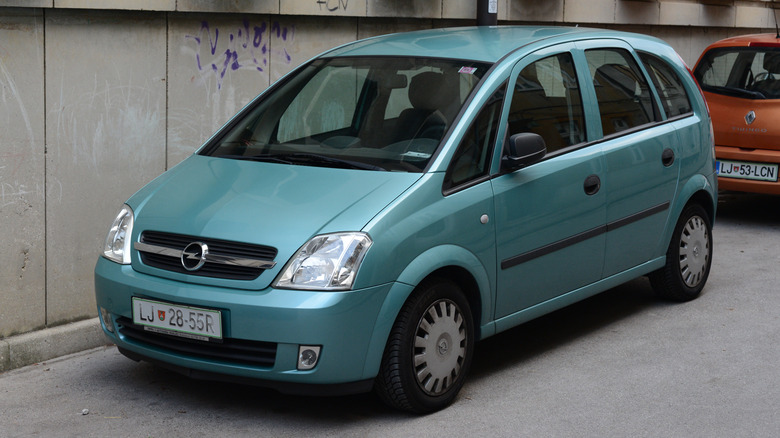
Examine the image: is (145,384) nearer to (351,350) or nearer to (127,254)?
(127,254)

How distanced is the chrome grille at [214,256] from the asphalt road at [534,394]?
0.72m

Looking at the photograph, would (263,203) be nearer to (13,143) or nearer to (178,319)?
(178,319)

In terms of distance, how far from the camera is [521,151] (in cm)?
537

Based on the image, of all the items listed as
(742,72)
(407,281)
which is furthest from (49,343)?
(742,72)

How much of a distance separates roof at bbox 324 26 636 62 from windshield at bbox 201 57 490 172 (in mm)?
85

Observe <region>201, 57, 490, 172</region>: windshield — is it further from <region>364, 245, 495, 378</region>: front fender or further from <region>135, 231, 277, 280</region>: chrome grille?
<region>135, 231, 277, 280</region>: chrome grille

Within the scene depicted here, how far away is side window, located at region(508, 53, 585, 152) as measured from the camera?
5664 mm

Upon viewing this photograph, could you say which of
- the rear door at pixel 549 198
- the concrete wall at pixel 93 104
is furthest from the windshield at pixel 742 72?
the rear door at pixel 549 198

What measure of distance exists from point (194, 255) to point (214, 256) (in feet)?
0.35

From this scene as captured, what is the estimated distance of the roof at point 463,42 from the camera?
5.83 meters

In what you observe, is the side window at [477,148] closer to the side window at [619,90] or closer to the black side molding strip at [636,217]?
the side window at [619,90]

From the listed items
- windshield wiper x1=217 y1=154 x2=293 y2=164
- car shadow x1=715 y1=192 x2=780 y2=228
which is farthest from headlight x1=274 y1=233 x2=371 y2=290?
car shadow x1=715 y1=192 x2=780 y2=228

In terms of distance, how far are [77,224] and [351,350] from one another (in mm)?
2558

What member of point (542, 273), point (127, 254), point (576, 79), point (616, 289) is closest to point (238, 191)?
Answer: point (127, 254)
